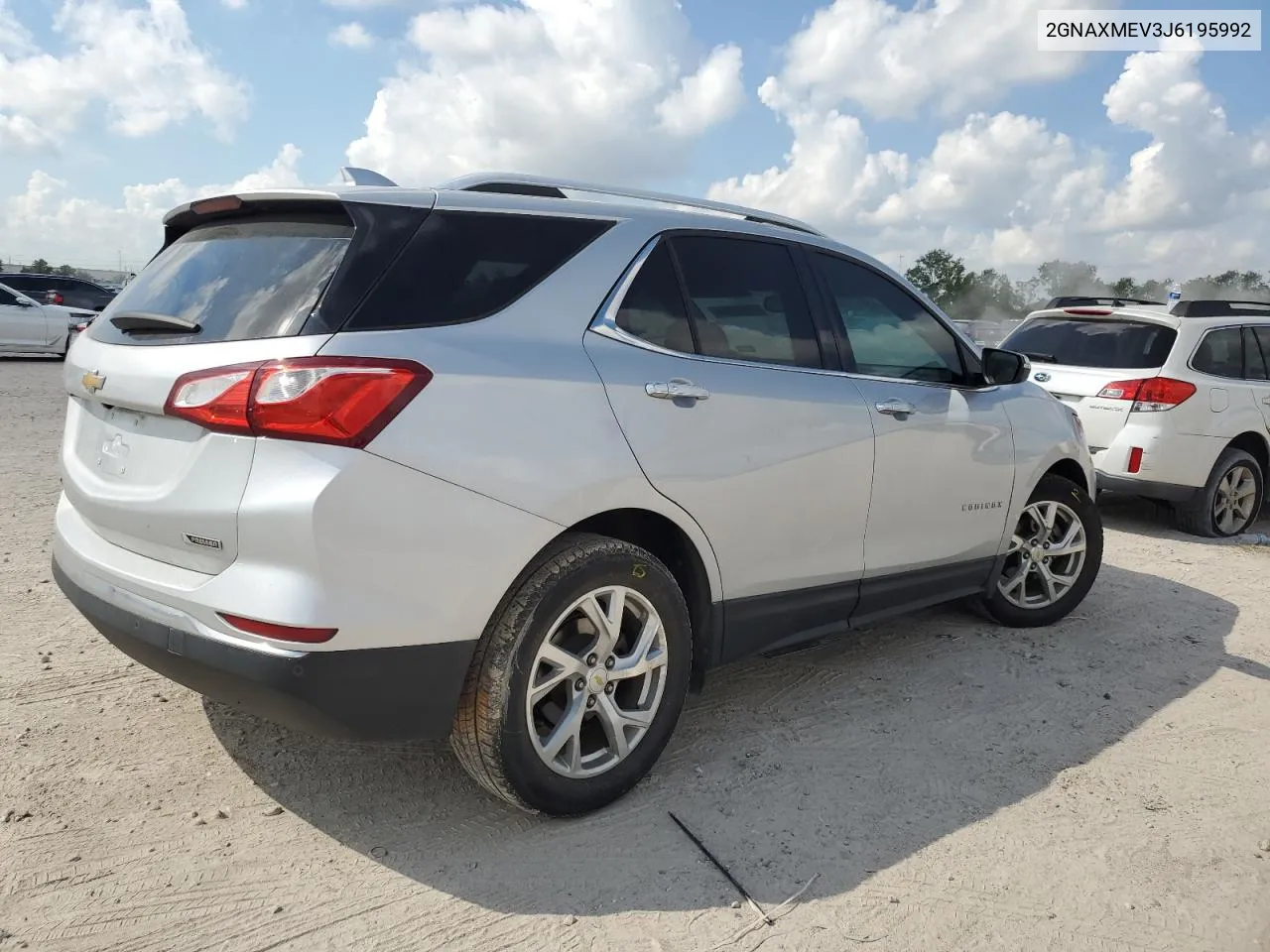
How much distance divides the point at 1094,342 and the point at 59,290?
62.5 feet

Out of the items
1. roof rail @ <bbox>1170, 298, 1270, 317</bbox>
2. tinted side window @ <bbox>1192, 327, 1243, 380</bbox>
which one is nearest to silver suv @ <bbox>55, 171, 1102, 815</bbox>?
tinted side window @ <bbox>1192, 327, 1243, 380</bbox>

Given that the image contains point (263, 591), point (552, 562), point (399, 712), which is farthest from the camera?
point (552, 562)

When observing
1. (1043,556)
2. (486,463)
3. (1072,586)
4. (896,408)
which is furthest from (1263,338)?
(486,463)

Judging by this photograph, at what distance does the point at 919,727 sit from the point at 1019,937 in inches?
48.2

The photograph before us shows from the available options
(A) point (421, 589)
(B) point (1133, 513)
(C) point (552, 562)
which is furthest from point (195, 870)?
(B) point (1133, 513)

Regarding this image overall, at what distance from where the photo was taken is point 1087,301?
8.49m

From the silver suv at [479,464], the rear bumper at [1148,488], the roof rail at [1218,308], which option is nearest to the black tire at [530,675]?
the silver suv at [479,464]

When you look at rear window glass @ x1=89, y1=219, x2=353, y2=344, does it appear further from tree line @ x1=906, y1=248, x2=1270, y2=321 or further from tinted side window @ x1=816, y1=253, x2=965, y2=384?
tree line @ x1=906, y1=248, x2=1270, y2=321

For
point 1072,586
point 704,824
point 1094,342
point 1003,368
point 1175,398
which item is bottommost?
point 704,824

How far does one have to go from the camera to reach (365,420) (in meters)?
2.36

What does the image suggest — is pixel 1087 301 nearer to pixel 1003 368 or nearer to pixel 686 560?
pixel 1003 368

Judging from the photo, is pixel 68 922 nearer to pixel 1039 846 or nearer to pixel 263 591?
pixel 263 591

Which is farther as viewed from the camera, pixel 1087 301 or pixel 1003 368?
pixel 1087 301

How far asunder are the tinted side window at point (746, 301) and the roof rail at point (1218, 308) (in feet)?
16.3
